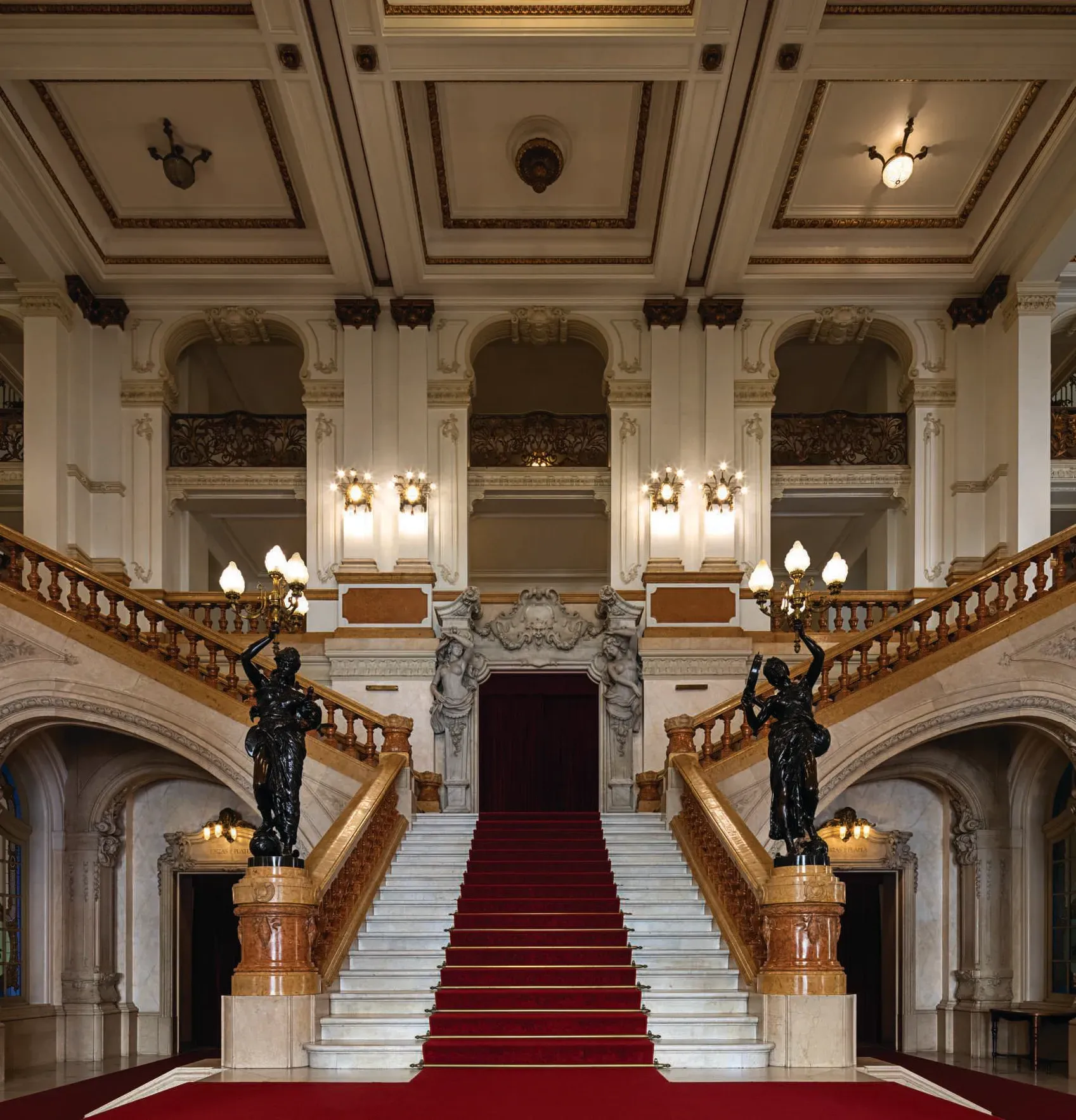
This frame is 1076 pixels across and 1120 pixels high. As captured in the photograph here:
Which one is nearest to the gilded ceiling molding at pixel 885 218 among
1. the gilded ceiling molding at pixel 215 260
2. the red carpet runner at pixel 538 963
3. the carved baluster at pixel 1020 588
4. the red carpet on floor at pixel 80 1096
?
the carved baluster at pixel 1020 588

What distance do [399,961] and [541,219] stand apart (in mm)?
9032

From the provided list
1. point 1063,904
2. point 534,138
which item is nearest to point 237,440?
point 534,138

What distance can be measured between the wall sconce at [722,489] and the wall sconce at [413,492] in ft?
10.8

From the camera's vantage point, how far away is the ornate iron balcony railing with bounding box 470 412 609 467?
55.8 feet

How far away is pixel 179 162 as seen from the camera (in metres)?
13.9

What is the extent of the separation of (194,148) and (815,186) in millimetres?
6693

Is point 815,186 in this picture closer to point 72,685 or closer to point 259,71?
point 259,71

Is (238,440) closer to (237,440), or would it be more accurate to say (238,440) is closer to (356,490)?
(237,440)

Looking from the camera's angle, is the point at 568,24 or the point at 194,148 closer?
the point at 568,24

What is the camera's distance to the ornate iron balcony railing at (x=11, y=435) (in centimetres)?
1619

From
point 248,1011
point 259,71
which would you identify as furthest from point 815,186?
point 248,1011

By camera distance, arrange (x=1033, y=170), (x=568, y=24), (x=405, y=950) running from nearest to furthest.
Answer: (x=405, y=950)
(x=568, y=24)
(x=1033, y=170)

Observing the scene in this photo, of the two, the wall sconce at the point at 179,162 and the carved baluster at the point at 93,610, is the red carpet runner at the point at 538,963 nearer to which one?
the carved baluster at the point at 93,610

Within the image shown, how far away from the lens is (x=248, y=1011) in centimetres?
807
